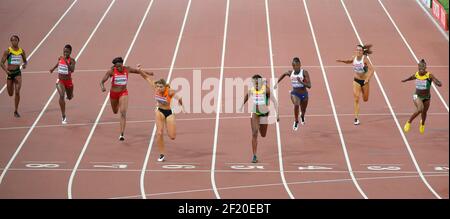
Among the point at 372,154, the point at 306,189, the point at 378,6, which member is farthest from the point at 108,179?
the point at 378,6

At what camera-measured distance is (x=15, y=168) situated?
691 inches

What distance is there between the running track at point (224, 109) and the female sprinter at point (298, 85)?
52cm

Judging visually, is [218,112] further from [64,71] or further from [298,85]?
[64,71]

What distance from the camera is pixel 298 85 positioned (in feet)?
63.8

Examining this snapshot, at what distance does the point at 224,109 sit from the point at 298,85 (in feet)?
8.95

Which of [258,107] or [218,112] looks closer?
[258,107]

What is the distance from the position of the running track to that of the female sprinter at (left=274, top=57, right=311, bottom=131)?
1.70ft

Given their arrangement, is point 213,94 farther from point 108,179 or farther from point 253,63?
point 108,179

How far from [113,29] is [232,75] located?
213 inches

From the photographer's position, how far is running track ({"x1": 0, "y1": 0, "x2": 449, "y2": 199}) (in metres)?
16.8

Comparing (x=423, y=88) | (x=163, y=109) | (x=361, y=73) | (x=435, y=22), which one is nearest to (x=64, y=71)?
(x=163, y=109)

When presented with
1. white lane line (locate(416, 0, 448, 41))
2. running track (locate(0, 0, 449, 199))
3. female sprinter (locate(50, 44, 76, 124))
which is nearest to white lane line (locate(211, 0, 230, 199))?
running track (locate(0, 0, 449, 199))

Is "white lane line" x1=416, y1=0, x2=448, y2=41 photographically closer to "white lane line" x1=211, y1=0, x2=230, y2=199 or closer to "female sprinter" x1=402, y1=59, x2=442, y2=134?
"white lane line" x1=211, y1=0, x2=230, y2=199

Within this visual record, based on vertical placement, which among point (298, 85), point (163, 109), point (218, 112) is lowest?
point (218, 112)
